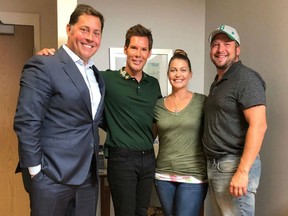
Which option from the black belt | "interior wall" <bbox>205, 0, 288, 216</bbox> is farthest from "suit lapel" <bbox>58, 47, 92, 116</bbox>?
"interior wall" <bbox>205, 0, 288, 216</bbox>

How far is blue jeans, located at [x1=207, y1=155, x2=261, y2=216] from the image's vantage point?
1.53 meters

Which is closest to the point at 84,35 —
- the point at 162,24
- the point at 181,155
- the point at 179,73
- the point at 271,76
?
the point at 179,73

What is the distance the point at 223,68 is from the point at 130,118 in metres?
0.58

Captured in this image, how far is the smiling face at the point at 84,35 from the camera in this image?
4.80 ft

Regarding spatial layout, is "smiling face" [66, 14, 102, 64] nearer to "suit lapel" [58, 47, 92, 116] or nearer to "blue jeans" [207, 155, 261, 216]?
"suit lapel" [58, 47, 92, 116]

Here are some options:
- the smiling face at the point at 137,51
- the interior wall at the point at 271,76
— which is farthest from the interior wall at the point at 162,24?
the smiling face at the point at 137,51

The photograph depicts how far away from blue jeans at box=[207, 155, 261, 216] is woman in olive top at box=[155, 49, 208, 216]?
0.47 feet

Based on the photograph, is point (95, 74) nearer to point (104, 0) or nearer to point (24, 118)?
point (24, 118)

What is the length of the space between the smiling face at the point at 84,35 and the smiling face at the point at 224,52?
65 cm

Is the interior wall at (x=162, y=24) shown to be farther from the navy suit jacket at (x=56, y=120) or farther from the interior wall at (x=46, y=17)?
the navy suit jacket at (x=56, y=120)

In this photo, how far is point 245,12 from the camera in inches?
85.8

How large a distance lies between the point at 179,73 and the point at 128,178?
26.6 inches

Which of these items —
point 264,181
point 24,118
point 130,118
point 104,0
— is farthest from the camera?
point 104,0

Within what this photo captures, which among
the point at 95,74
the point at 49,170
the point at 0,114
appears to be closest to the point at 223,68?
the point at 95,74
